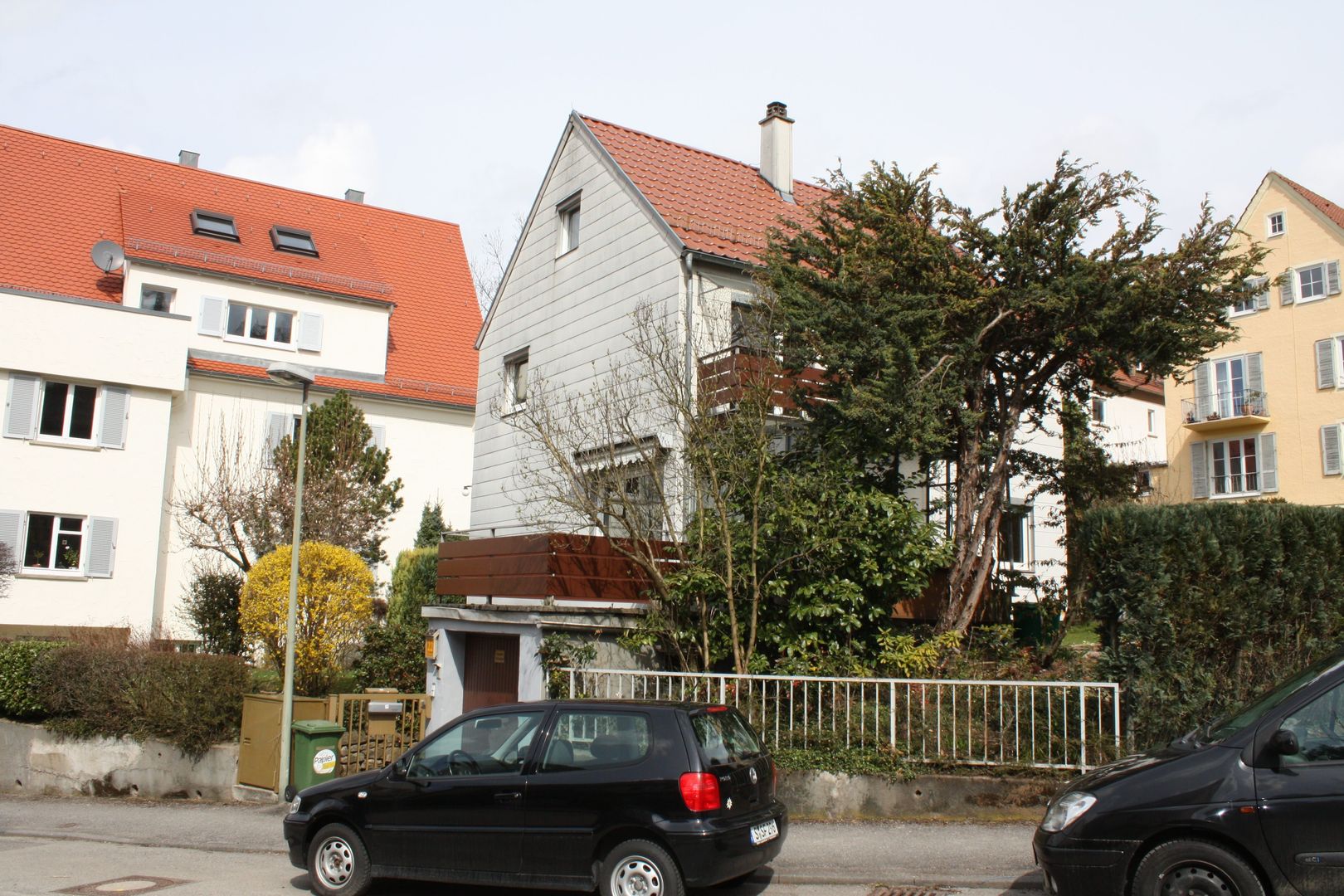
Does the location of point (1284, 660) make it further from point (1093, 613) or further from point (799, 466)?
point (799, 466)

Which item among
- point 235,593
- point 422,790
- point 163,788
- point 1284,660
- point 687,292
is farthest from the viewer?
point 235,593

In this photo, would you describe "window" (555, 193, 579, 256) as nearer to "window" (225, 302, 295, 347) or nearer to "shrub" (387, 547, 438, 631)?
"shrub" (387, 547, 438, 631)

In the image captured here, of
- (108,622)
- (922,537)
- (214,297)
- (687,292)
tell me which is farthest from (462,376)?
(922,537)

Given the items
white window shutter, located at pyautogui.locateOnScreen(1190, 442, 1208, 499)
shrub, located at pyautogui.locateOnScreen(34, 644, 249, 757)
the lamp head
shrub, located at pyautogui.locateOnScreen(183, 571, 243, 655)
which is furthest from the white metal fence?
white window shutter, located at pyautogui.locateOnScreen(1190, 442, 1208, 499)

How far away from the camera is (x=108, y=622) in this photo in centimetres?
2380

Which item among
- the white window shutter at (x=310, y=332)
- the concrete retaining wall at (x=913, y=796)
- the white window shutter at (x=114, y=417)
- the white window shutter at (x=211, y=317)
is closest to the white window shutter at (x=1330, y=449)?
the concrete retaining wall at (x=913, y=796)

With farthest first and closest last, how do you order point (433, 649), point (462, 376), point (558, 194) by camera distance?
1. point (462, 376)
2. point (558, 194)
3. point (433, 649)

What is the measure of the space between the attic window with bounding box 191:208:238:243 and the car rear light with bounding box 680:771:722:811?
2605 centimetres

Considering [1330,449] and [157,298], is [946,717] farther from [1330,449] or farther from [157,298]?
[1330,449]

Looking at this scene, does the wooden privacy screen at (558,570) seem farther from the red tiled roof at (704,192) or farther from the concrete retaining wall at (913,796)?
the red tiled roof at (704,192)

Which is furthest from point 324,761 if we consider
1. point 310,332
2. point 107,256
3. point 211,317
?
point 107,256

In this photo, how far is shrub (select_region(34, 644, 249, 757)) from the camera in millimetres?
13742

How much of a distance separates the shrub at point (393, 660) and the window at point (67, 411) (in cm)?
1117

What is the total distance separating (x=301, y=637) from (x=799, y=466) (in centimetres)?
763
